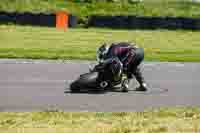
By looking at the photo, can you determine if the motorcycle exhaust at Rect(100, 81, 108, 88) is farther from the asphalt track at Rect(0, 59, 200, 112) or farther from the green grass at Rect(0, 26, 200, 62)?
the green grass at Rect(0, 26, 200, 62)

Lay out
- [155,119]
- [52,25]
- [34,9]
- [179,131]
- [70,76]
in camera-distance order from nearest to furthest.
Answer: [179,131]
[155,119]
[70,76]
[52,25]
[34,9]

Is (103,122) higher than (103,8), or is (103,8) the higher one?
(103,8)

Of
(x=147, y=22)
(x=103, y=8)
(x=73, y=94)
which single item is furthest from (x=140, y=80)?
(x=103, y=8)

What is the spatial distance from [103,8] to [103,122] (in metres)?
34.3

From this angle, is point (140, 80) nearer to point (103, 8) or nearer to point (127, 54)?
point (127, 54)

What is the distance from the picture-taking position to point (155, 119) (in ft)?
30.8

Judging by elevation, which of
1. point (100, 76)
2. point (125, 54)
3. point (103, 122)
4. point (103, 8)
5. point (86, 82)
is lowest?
point (103, 122)

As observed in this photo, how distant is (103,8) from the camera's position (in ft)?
141

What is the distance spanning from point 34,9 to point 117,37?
14.3 m

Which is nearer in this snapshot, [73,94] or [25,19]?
[73,94]

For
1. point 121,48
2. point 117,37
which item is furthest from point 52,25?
point 121,48

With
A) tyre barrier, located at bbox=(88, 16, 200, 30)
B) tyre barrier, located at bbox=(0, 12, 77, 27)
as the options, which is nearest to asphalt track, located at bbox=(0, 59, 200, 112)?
tyre barrier, located at bbox=(0, 12, 77, 27)

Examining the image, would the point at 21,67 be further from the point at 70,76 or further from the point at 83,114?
the point at 83,114

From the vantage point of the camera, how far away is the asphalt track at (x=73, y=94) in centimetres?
1120
